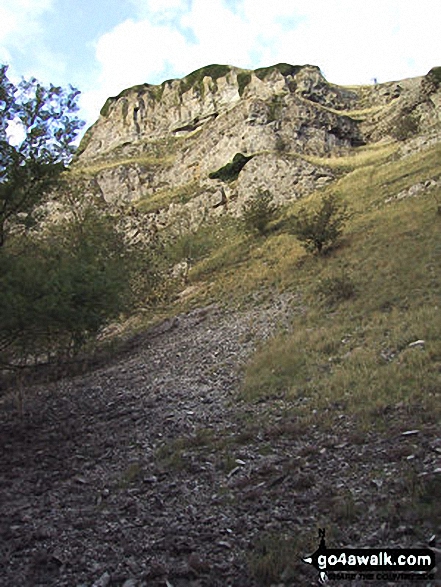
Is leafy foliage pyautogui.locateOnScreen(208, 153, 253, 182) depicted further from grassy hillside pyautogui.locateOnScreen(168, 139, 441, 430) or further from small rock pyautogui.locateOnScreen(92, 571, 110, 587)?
small rock pyautogui.locateOnScreen(92, 571, 110, 587)

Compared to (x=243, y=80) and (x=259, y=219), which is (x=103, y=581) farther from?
(x=243, y=80)

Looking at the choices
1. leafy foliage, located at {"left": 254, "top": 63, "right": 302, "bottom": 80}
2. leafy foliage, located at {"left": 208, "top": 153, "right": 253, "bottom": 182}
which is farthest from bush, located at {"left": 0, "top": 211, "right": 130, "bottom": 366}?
leafy foliage, located at {"left": 254, "top": 63, "right": 302, "bottom": 80}

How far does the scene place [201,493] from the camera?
6.99m

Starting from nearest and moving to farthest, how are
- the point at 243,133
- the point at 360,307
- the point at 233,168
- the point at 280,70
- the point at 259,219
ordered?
the point at 360,307 < the point at 259,219 < the point at 233,168 < the point at 243,133 < the point at 280,70

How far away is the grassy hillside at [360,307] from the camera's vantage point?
9.06 m

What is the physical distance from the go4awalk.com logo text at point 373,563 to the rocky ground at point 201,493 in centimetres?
11

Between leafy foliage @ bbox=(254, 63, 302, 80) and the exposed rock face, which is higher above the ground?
leafy foliage @ bbox=(254, 63, 302, 80)

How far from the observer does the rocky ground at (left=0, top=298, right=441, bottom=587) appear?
5.05 m

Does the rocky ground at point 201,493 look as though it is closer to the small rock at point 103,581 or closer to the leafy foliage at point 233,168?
the small rock at point 103,581

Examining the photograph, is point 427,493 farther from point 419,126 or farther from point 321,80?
point 321,80

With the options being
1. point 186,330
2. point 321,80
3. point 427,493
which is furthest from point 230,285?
point 321,80

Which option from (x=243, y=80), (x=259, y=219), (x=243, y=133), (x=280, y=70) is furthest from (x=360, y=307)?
(x=243, y=80)

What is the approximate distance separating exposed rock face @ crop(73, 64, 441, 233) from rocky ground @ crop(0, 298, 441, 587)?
36.2 metres

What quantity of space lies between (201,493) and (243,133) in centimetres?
5581
